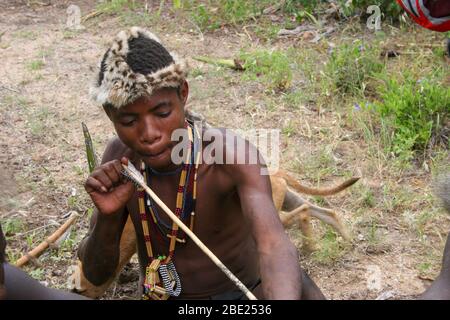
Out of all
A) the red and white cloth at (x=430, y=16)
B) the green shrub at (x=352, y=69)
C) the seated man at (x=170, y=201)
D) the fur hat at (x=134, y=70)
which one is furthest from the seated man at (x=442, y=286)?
the green shrub at (x=352, y=69)

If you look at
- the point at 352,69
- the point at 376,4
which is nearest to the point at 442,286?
the point at 352,69

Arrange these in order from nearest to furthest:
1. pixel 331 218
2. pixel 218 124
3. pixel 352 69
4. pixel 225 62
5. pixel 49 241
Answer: pixel 49 241 < pixel 331 218 < pixel 218 124 < pixel 352 69 < pixel 225 62

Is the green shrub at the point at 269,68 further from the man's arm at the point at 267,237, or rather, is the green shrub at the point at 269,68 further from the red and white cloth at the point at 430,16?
the man's arm at the point at 267,237

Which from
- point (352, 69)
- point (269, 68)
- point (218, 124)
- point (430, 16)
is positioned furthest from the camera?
point (269, 68)

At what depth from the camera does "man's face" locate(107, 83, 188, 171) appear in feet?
8.77

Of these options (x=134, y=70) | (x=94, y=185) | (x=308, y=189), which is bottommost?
(x=308, y=189)

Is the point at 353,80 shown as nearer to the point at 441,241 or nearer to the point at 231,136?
the point at 441,241

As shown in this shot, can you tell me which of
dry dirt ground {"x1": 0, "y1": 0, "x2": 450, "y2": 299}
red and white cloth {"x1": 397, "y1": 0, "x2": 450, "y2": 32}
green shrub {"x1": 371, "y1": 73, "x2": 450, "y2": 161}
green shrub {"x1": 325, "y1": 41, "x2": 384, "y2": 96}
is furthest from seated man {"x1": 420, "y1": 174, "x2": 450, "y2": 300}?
green shrub {"x1": 325, "y1": 41, "x2": 384, "y2": 96}

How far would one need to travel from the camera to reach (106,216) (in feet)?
9.62

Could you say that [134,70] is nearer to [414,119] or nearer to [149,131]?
[149,131]

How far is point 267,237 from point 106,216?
69cm

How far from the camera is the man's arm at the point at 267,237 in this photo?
2.54 meters
